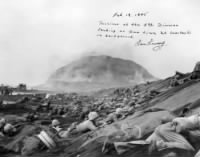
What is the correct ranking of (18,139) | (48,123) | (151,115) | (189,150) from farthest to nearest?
(48,123) < (18,139) < (151,115) < (189,150)

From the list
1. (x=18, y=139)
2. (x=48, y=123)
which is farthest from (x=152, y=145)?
(x=48, y=123)

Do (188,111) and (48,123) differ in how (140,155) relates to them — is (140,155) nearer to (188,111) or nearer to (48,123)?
(188,111)

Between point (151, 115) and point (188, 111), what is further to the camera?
point (151, 115)

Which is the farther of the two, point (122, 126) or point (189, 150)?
point (122, 126)

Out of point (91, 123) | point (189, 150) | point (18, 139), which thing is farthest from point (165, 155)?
point (18, 139)

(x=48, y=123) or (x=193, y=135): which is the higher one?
(x=193, y=135)

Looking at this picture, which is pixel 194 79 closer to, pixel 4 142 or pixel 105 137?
pixel 105 137

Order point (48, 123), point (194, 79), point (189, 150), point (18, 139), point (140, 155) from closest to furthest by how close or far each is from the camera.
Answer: point (189, 150), point (140, 155), point (18, 139), point (194, 79), point (48, 123)

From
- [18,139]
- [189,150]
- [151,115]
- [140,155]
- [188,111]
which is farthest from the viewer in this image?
[18,139]

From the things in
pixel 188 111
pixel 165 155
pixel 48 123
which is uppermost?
pixel 188 111
